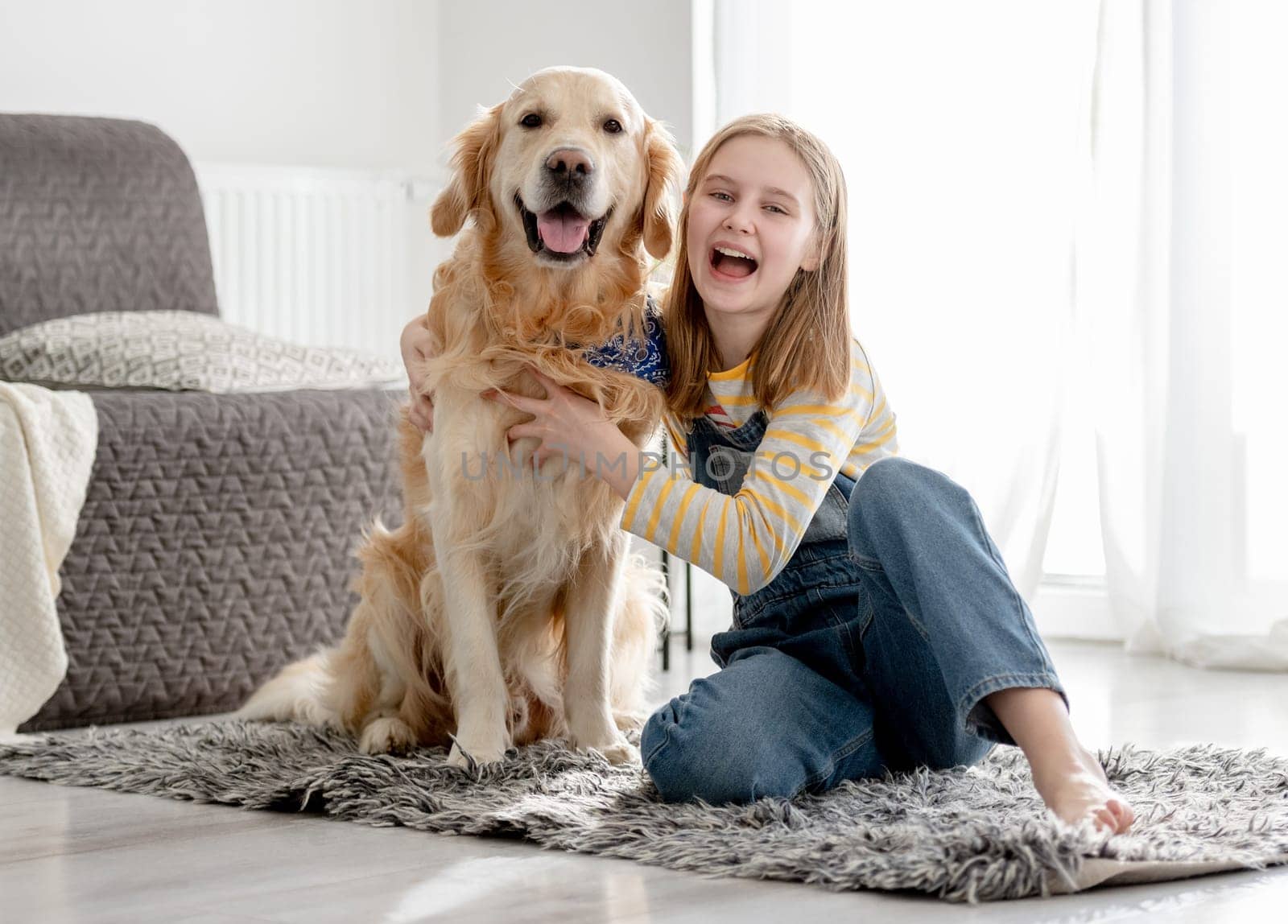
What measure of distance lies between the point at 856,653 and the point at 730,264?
464 millimetres

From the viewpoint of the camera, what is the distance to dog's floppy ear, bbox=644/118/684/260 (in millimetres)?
1986

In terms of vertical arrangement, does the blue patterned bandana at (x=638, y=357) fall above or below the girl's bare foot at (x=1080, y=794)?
above

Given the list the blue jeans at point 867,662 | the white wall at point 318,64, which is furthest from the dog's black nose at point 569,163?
the white wall at point 318,64

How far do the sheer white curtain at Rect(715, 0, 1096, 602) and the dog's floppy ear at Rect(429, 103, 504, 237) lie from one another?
168cm

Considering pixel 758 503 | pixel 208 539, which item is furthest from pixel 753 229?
pixel 208 539

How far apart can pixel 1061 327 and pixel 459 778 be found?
1.96m

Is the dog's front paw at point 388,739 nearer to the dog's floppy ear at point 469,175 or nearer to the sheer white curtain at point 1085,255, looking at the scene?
the dog's floppy ear at point 469,175

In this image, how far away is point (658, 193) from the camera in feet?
6.52

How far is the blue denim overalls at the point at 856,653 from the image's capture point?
155 centimetres

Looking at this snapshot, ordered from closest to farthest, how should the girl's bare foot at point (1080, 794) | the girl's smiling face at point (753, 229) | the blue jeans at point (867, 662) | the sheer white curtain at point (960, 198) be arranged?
the girl's bare foot at point (1080, 794) < the blue jeans at point (867, 662) < the girl's smiling face at point (753, 229) < the sheer white curtain at point (960, 198)

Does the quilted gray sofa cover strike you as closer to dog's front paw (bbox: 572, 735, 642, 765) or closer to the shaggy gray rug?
the shaggy gray rug

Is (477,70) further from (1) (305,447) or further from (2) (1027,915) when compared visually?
(2) (1027,915)

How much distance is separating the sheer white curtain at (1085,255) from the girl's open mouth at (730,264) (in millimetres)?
1582

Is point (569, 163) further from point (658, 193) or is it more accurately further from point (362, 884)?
point (362, 884)
